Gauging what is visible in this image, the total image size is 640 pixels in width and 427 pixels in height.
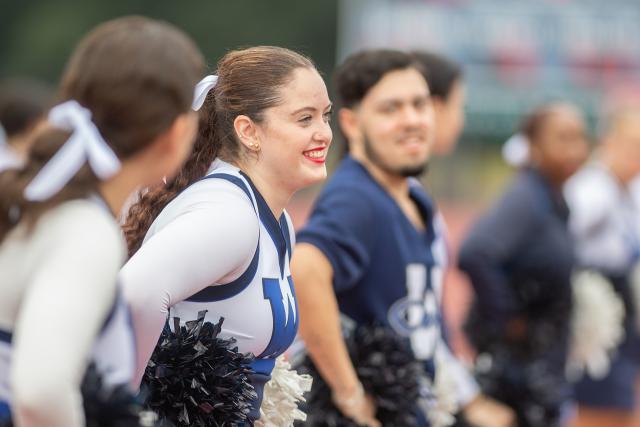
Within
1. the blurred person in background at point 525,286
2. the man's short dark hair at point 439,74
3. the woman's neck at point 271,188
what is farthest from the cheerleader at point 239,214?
the blurred person in background at point 525,286

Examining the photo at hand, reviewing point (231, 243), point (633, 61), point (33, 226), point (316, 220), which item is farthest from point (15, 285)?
point (633, 61)

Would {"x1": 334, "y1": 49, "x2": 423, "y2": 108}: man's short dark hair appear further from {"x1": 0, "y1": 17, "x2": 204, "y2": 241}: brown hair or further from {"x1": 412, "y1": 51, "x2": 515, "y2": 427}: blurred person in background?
{"x1": 0, "y1": 17, "x2": 204, "y2": 241}: brown hair

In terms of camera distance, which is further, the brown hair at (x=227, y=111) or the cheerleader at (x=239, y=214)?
the brown hair at (x=227, y=111)

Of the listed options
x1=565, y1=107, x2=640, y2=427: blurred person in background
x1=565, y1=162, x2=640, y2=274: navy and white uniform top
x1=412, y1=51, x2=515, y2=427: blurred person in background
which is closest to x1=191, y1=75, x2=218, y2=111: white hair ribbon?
x1=412, y1=51, x2=515, y2=427: blurred person in background

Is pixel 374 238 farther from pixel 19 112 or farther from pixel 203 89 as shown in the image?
pixel 19 112

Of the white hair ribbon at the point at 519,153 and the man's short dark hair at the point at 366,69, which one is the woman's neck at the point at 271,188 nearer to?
the man's short dark hair at the point at 366,69

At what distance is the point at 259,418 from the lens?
3.54m

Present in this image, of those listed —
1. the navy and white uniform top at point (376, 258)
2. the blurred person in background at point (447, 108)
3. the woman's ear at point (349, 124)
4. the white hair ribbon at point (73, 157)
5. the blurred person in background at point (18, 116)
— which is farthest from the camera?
the blurred person in background at point (18, 116)

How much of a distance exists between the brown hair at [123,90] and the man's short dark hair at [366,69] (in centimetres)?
235

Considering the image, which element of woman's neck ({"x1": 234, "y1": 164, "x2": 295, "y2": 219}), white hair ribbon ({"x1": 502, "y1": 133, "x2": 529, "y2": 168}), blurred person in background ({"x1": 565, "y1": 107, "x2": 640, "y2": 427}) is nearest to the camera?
woman's neck ({"x1": 234, "y1": 164, "x2": 295, "y2": 219})

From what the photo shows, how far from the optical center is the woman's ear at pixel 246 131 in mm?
3629

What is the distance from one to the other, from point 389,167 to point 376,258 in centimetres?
40

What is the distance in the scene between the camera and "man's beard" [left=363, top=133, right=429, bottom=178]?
480 centimetres

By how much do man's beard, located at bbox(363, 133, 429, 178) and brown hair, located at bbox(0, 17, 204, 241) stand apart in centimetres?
227
